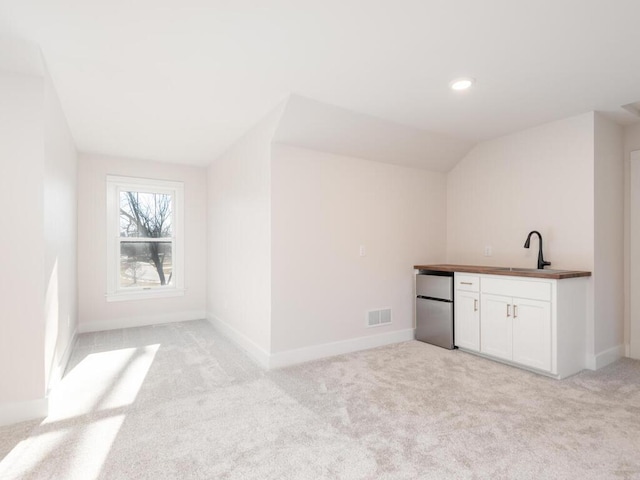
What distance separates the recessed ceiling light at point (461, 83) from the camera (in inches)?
104

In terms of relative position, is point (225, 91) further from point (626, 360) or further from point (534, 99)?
point (626, 360)

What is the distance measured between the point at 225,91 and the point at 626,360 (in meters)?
4.60

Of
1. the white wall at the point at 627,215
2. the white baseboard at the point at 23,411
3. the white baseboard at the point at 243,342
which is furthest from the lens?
the white wall at the point at 627,215

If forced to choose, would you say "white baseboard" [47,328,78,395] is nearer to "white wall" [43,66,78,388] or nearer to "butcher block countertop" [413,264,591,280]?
"white wall" [43,66,78,388]

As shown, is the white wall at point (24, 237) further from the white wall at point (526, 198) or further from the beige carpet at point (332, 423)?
the white wall at point (526, 198)

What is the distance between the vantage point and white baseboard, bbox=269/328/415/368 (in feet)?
11.0

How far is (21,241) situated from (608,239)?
4.94 metres

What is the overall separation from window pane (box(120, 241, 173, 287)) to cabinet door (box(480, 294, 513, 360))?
435 centimetres

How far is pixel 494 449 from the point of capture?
77.6 inches

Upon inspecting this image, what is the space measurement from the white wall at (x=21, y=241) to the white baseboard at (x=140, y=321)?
8.63 feet

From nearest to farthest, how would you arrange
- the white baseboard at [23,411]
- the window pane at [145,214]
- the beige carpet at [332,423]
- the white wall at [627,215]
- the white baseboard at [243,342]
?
the beige carpet at [332,423] < the white baseboard at [23,411] < the white baseboard at [243,342] < the white wall at [627,215] < the window pane at [145,214]

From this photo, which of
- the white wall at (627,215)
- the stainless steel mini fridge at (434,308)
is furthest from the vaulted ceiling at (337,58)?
the stainless steel mini fridge at (434,308)

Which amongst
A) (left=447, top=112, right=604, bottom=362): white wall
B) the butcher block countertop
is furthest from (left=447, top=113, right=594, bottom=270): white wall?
the butcher block countertop

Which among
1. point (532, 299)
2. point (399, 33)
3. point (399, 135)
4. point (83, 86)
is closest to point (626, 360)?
point (532, 299)
